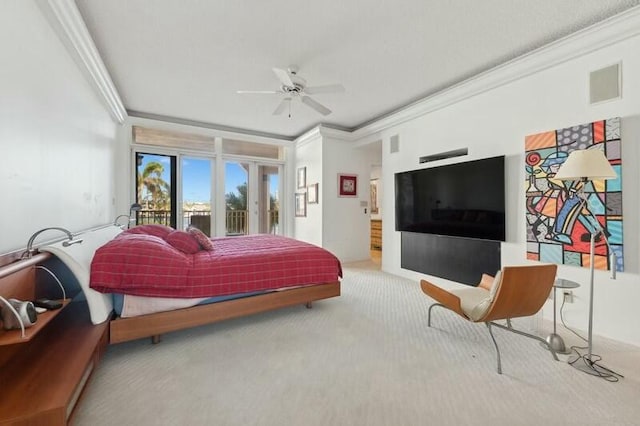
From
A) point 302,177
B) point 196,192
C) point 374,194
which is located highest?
point 302,177

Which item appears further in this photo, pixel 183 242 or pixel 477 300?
pixel 183 242

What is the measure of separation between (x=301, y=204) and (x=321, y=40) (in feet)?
12.2

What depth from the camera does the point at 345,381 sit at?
173cm

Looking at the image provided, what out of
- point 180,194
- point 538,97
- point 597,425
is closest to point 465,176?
point 538,97

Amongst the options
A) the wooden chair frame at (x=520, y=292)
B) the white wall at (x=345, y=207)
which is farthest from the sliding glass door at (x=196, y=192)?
the wooden chair frame at (x=520, y=292)

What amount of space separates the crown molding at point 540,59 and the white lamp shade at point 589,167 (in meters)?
1.26

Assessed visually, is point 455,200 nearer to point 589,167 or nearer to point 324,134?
point 589,167

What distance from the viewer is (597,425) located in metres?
1.37

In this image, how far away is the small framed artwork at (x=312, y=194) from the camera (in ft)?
17.8

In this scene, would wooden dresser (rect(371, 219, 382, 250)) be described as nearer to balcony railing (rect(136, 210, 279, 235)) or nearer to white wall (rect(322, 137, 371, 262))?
white wall (rect(322, 137, 371, 262))

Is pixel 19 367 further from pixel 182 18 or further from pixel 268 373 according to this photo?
pixel 182 18

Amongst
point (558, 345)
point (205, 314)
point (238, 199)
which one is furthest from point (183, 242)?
point (558, 345)

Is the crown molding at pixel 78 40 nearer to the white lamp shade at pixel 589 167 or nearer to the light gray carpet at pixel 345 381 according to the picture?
the light gray carpet at pixel 345 381

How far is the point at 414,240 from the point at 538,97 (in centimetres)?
226
